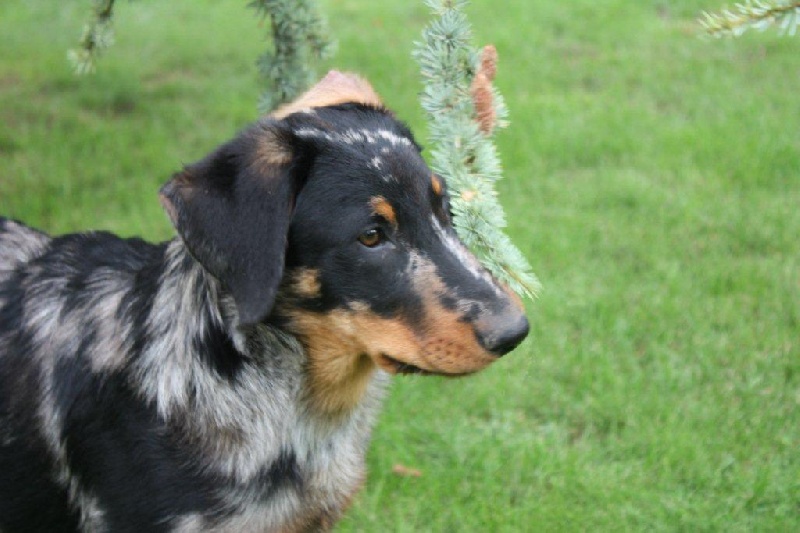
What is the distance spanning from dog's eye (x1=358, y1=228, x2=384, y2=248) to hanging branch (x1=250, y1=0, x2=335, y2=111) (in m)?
1.82

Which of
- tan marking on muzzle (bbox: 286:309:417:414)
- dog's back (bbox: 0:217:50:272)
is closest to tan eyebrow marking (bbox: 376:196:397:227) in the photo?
tan marking on muzzle (bbox: 286:309:417:414)

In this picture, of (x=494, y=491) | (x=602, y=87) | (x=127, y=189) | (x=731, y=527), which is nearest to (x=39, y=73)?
(x=127, y=189)

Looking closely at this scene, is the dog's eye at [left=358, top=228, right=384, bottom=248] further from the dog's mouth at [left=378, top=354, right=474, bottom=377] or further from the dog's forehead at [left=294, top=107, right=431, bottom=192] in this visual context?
the dog's mouth at [left=378, top=354, right=474, bottom=377]

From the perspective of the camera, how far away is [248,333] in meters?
3.02

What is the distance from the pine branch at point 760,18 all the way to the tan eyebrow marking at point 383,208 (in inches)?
42.8

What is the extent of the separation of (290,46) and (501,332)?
2.34 metres

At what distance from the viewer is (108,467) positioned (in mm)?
3098

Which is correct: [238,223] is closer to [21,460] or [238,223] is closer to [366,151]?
[366,151]

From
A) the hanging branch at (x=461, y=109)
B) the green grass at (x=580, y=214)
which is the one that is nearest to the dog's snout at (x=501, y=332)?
the hanging branch at (x=461, y=109)

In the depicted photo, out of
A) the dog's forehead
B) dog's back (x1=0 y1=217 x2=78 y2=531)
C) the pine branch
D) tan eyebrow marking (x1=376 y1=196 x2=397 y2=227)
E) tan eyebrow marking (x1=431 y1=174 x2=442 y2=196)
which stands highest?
the pine branch

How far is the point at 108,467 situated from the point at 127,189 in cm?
416

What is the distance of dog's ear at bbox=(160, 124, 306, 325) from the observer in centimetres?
273

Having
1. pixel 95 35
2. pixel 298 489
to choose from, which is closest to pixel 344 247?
pixel 298 489

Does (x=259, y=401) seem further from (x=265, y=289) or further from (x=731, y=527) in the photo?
(x=731, y=527)
